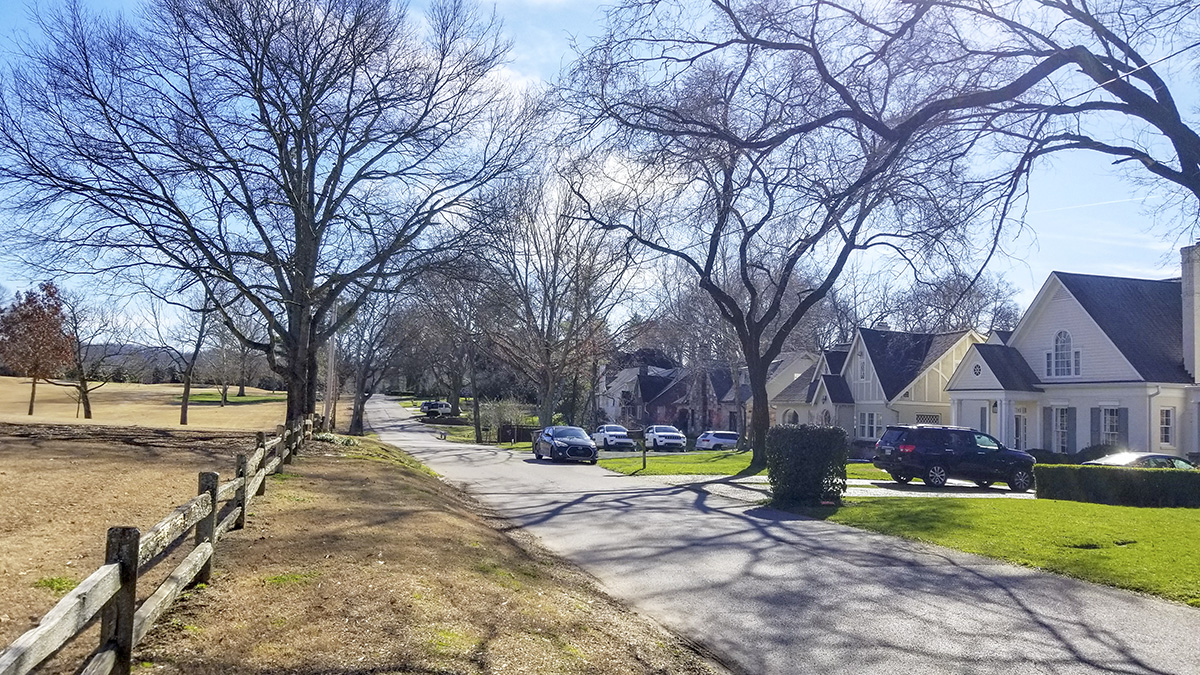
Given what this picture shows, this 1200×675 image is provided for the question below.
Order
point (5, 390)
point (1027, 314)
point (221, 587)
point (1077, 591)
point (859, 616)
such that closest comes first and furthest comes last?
point (221, 587) → point (859, 616) → point (1077, 591) → point (1027, 314) → point (5, 390)

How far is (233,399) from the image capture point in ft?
308

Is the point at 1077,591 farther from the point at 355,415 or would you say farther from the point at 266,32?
the point at 355,415

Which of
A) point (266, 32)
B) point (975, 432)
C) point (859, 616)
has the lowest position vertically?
point (859, 616)

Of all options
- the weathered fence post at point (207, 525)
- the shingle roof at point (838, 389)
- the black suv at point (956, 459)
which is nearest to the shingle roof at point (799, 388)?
the shingle roof at point (838, 389)

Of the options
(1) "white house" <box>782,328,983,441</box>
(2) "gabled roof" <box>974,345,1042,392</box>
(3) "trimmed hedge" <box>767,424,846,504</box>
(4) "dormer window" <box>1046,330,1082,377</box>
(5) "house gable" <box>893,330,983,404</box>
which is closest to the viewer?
(3) "trimmed hedge" <box>767,424,846,504</box>

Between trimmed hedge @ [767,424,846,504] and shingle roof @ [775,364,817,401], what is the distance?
37.8 m

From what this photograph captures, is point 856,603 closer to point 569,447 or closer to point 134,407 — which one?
point 569,447

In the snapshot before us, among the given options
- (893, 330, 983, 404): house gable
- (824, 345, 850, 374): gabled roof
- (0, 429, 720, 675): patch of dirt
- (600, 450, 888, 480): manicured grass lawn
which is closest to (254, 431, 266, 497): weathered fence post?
(0, 429, 720, 675): patch of dirt

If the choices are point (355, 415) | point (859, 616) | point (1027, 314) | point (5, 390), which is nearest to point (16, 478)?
point (859, 616)

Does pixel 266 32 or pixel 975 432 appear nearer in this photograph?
pixel 266 32

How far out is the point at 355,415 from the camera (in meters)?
58.9

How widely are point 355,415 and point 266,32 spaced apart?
38.4 meters

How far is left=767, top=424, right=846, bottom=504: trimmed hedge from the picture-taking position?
1930 cm

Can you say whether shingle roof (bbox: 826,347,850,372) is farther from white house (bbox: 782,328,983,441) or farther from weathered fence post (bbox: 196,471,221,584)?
weathered fence post (bbox: 196,471,221,584)
